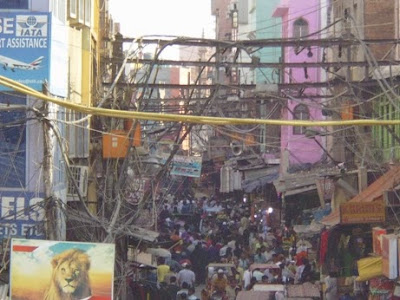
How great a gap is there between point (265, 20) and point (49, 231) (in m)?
44.1

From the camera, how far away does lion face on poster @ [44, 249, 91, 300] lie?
11.9 metres

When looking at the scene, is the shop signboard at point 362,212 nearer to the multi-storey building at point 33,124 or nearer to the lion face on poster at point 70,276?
the multi-storey building at point 33,124

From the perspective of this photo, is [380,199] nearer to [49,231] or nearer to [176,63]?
[176,63]

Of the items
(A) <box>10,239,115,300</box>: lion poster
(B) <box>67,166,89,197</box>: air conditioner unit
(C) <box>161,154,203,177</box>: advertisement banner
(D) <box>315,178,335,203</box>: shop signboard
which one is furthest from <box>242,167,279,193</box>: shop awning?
(A) <box>10,239,115,300</box>: lion poster

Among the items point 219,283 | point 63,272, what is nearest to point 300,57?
point 219,283

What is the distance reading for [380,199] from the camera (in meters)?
19.3

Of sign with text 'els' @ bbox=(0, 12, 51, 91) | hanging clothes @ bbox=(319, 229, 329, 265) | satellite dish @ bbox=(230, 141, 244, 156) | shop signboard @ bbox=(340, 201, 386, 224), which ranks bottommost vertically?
hanging clothes @ bbox=(319, 229, 329, 265)

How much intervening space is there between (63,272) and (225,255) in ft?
51.1

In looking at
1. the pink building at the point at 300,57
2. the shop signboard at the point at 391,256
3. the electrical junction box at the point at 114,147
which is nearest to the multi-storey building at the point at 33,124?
the electrical junction box at the point at 114,147

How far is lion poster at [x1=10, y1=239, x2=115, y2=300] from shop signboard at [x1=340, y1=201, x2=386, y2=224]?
690 centimetres

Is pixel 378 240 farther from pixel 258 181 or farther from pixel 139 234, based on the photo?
pixel 258 181

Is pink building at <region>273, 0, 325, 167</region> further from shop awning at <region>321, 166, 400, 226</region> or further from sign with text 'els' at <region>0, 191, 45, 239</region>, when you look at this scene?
sign with text 'els' at <region>0, 191, 45, 239</region>

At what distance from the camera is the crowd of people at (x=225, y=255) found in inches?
846

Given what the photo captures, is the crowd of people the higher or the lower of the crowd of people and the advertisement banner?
the lower
